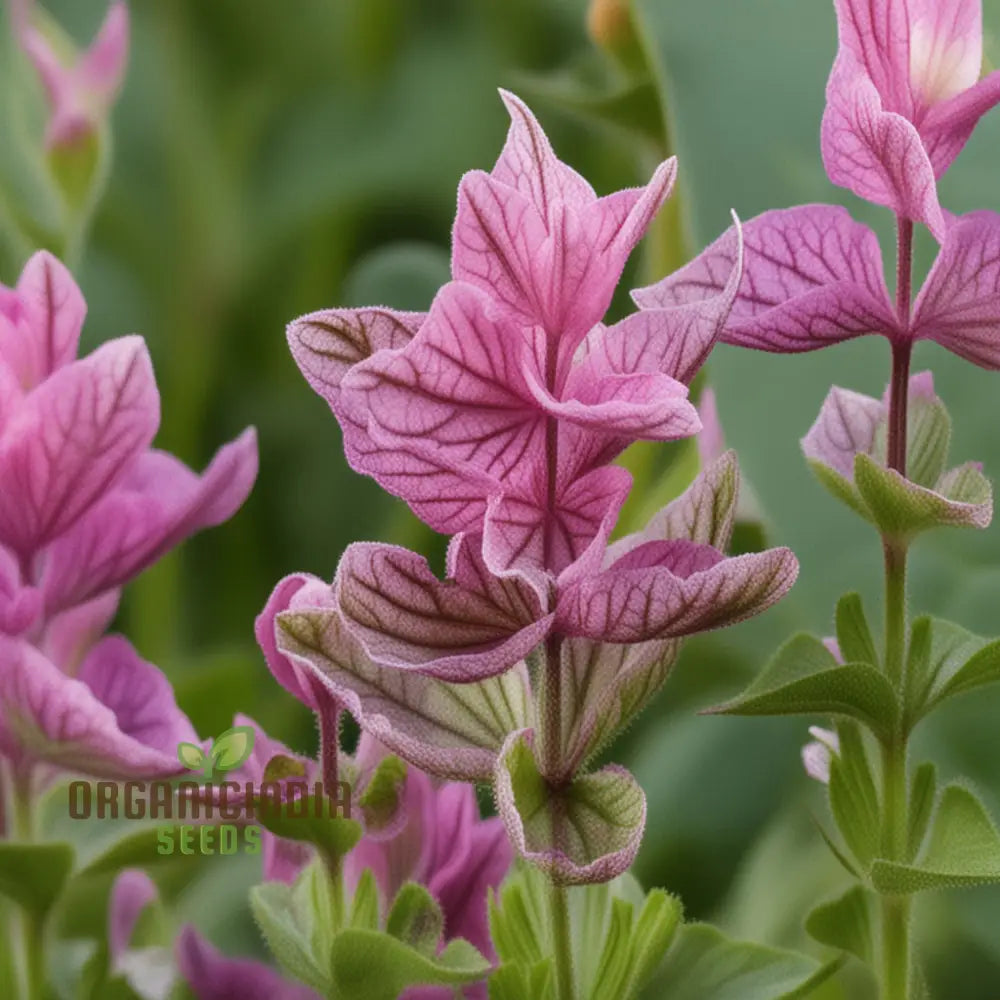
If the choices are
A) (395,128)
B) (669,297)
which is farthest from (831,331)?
(395,128)

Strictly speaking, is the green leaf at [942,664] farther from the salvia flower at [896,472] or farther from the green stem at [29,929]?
the green stem at [29,929]

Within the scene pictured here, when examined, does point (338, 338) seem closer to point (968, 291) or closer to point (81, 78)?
point (968, 291)

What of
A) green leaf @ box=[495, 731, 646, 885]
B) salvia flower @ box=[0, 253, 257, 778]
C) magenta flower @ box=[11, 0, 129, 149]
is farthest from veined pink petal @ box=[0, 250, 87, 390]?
magenta flower @ box=[11, 0, 129, 149]

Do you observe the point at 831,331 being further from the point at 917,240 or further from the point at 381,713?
the point at 917,240

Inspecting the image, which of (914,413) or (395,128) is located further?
(395,128)

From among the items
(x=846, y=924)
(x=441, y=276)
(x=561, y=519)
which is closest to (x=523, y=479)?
(x=561, y=519)
